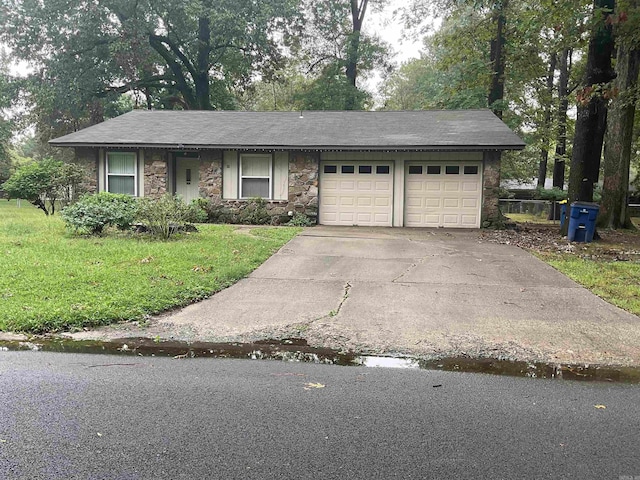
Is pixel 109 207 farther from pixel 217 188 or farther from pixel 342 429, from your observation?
pixel 342 429

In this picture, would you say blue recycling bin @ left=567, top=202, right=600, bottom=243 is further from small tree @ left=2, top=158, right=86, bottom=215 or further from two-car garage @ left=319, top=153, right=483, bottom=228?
small tree @ left=2, top=158, right=86, bottom=215

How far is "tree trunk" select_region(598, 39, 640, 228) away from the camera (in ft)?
50.0

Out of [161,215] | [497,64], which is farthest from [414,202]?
[497,64]

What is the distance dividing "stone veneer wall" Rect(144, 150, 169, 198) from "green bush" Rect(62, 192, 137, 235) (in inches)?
209

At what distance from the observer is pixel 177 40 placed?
28453 mm

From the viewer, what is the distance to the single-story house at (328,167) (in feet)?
50.5

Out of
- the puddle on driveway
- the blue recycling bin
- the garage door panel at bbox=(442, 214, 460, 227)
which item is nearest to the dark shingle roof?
the garage door panel at bbox=(442, 214, 460, 227)

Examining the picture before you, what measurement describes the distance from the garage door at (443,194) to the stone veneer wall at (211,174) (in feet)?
20.4

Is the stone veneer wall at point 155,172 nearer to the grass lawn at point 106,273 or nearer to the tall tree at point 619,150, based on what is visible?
the grass lawn at point 106,273

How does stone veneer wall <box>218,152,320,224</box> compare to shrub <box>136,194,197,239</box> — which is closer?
shrub <box>136,194,197,239</box>

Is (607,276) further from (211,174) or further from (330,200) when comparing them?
(211,174)

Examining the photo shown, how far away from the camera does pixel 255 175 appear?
16.5 m

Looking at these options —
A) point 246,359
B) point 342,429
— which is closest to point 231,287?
point 246,359

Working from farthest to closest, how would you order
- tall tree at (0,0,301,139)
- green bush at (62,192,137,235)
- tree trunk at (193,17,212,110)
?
1. tree trunk at (193,17,212,110)
2. tall tree at (0,0,301,139)
3. green bush at (62,192,137,235)
